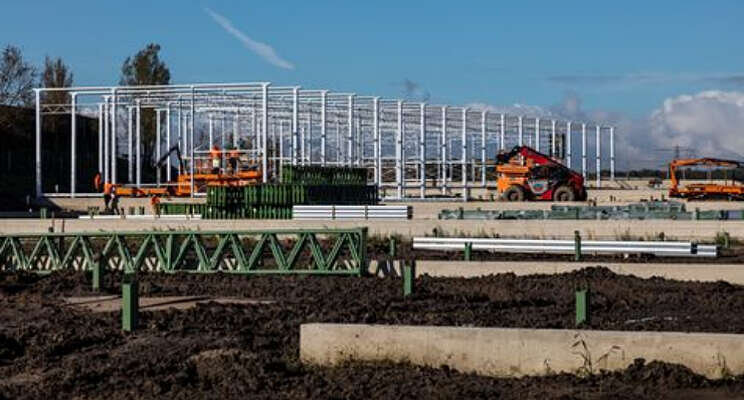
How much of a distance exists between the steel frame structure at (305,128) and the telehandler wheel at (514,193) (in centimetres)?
372

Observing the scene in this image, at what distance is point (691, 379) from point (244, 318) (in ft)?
20.9

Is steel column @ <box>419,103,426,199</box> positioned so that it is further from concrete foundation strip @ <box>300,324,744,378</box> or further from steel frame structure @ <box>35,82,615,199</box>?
concrete foundation strip @ <box>300,324,744,378</box>

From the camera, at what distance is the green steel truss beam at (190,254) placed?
20.4 meters

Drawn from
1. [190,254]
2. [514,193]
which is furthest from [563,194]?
[190,254]

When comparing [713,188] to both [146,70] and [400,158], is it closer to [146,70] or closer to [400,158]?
[400,158]

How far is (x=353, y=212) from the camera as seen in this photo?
34438 mm

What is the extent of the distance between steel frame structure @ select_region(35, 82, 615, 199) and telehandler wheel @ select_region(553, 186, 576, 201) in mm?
5387

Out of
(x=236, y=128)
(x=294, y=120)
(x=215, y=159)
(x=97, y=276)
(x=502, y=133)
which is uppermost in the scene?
(x=502, y=133)

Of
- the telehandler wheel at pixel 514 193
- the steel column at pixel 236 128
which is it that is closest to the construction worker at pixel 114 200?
the steel column at pixel 236 128

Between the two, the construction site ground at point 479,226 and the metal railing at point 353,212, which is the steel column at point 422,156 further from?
the construction site ground at point 479,226

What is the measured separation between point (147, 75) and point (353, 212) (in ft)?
138

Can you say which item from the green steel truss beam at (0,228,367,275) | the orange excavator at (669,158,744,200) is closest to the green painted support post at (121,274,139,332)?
the green steel truss beam at (0,228,367,275)

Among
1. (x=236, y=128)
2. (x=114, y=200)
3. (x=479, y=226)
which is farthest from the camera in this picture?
(x=236, y=128)

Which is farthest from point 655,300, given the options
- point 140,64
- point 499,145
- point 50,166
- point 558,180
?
point 140,64
